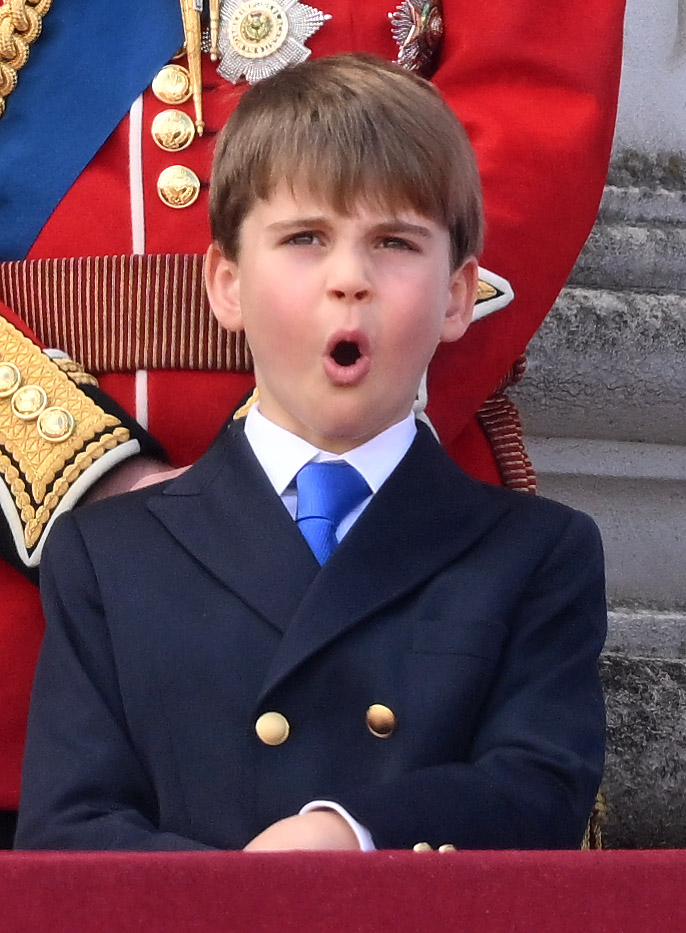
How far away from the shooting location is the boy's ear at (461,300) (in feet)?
3.26

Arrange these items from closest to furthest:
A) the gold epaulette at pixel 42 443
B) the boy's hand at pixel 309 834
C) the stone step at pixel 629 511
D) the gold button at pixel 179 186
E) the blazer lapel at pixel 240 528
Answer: the boy's hand at pixel 309 834, the blazer lapel at pixel 240 528, the gold epaulette at pixel 42 443, the gold button at pixel 179 186, the stone step at pixel 629 511

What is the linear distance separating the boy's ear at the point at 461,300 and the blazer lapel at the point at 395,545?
0.07 meters

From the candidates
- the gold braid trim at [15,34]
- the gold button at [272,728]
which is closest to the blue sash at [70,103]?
the gold braid trim at [15,34]

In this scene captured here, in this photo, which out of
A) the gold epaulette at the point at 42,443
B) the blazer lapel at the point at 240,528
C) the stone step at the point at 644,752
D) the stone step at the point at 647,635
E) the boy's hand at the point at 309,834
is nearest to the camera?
the boy's hand at the point at 309,834

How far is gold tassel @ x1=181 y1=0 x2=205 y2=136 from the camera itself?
3.67 ft

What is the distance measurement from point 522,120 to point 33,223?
370mm

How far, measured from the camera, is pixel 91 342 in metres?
1.10

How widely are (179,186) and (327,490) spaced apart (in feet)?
0.98

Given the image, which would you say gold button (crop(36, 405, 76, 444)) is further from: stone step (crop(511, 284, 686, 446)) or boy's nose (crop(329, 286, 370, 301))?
stone step (crop(511, 284, 686, 446))

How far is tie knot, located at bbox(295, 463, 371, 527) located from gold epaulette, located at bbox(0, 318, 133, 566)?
0.48 feet

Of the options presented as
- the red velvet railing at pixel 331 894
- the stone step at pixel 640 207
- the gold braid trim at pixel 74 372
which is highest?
the red velvet railing at pixel 331 894

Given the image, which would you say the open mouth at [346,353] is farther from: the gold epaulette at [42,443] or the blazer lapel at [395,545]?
the gold epaulette at [42,443]

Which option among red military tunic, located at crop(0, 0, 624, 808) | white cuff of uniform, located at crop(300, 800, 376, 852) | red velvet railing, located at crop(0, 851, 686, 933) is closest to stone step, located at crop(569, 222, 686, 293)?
red military tunic, located at crop(0, 0, 624, 808)

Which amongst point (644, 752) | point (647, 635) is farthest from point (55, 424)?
point (647, 635)
